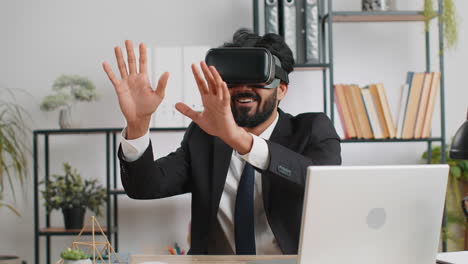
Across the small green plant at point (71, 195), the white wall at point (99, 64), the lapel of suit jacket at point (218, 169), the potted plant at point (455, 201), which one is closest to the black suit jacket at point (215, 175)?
the lapel of suit jacket at point (218, 169)

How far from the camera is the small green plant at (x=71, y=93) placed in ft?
8.84

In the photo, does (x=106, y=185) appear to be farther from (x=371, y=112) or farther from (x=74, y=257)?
(x=74, y=257)

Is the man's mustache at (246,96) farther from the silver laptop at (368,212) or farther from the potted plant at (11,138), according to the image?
the potted plant at (11,138)

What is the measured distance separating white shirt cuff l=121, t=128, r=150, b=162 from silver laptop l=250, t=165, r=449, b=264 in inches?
25.4

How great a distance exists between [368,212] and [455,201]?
1.95 meters

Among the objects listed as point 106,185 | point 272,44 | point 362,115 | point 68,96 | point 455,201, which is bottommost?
point 455,201

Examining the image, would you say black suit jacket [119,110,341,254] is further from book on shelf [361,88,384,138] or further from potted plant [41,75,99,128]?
potted plant [41,75,99,128]

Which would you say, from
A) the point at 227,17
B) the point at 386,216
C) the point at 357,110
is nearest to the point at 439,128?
the point at 357,110

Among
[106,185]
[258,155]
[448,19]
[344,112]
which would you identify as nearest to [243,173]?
[258,155]

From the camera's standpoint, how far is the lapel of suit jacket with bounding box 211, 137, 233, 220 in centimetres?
174

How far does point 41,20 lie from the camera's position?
116 inches

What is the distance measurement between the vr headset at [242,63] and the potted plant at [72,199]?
139cm

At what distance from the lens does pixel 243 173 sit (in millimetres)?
1762

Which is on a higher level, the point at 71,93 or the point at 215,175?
the point at 71,93
